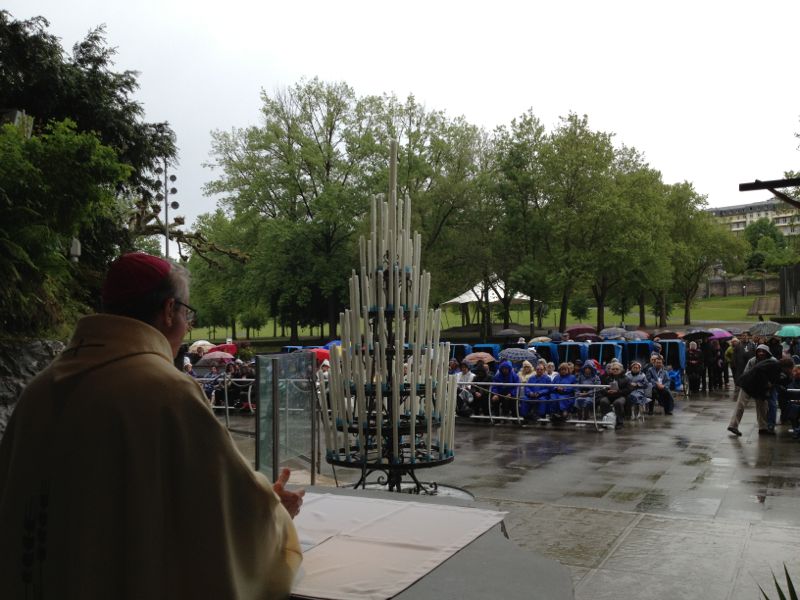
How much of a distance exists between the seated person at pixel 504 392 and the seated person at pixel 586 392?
4.48ft

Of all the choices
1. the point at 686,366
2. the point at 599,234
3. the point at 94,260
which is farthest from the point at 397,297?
the point at 599,234

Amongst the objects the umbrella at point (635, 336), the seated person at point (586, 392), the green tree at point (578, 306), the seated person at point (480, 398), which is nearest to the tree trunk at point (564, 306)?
the umbrella at point (635, 336)

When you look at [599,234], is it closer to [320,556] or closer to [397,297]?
[397,297]

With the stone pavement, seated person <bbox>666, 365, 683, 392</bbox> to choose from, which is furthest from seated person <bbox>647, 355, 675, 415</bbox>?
seated person <bbox>666, 365, 683, 392</bbox>

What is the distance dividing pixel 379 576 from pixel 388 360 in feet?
13.1

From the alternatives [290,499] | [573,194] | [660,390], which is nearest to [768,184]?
[290,499]

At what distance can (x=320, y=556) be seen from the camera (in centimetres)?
288

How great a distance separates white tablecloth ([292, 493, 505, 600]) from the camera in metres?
2.60

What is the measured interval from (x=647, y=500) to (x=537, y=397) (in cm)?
709

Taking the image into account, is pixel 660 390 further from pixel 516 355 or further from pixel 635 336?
pixel 635 336

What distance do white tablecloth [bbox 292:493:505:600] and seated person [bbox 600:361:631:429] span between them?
12.2m

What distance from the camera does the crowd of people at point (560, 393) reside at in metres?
15.4

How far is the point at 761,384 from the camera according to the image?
44.1 feet

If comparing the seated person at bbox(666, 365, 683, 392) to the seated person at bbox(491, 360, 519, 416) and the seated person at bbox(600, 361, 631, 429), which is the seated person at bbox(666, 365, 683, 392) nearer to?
the seated person at bbox(600, 361, 631, 429)
